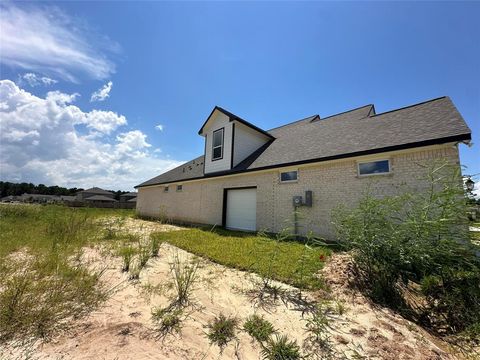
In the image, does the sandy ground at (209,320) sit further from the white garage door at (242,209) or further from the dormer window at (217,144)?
the dormer window at (217,144)

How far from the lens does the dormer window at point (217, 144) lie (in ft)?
41.7

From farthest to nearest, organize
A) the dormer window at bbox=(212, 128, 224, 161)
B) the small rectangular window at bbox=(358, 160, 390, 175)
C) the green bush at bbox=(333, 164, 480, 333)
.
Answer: the dormer window at bbox=(212, 128, 224, 161) → the small rectangular window at bbox=(358, 160, 390, 175) → the green bush at bbox=(333, 164, 480, 333)

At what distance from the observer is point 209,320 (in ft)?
9.02

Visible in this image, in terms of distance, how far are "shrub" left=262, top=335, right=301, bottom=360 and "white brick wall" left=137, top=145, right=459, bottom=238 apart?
162 cm

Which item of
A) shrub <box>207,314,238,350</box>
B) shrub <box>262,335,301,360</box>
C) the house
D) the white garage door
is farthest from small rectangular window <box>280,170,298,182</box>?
shrub <box>262,335,301,360</box>

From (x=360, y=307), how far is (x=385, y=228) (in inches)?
56.5

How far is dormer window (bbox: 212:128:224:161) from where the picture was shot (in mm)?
12711

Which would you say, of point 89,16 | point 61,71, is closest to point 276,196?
point 89,16

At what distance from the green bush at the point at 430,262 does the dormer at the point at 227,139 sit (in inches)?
348

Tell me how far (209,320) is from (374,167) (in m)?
6.49

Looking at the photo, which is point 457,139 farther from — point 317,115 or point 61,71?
point 61,71

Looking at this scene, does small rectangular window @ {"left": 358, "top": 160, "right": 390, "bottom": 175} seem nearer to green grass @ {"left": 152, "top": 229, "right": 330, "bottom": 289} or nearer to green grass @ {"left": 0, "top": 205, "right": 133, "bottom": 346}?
green grass @ {"left": 152, "top": 229, "right": 330, "bottom": 289}

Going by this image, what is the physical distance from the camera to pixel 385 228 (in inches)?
146

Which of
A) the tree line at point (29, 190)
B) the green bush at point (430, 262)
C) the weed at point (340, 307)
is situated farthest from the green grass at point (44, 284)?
the tree line at point (29, 190)
